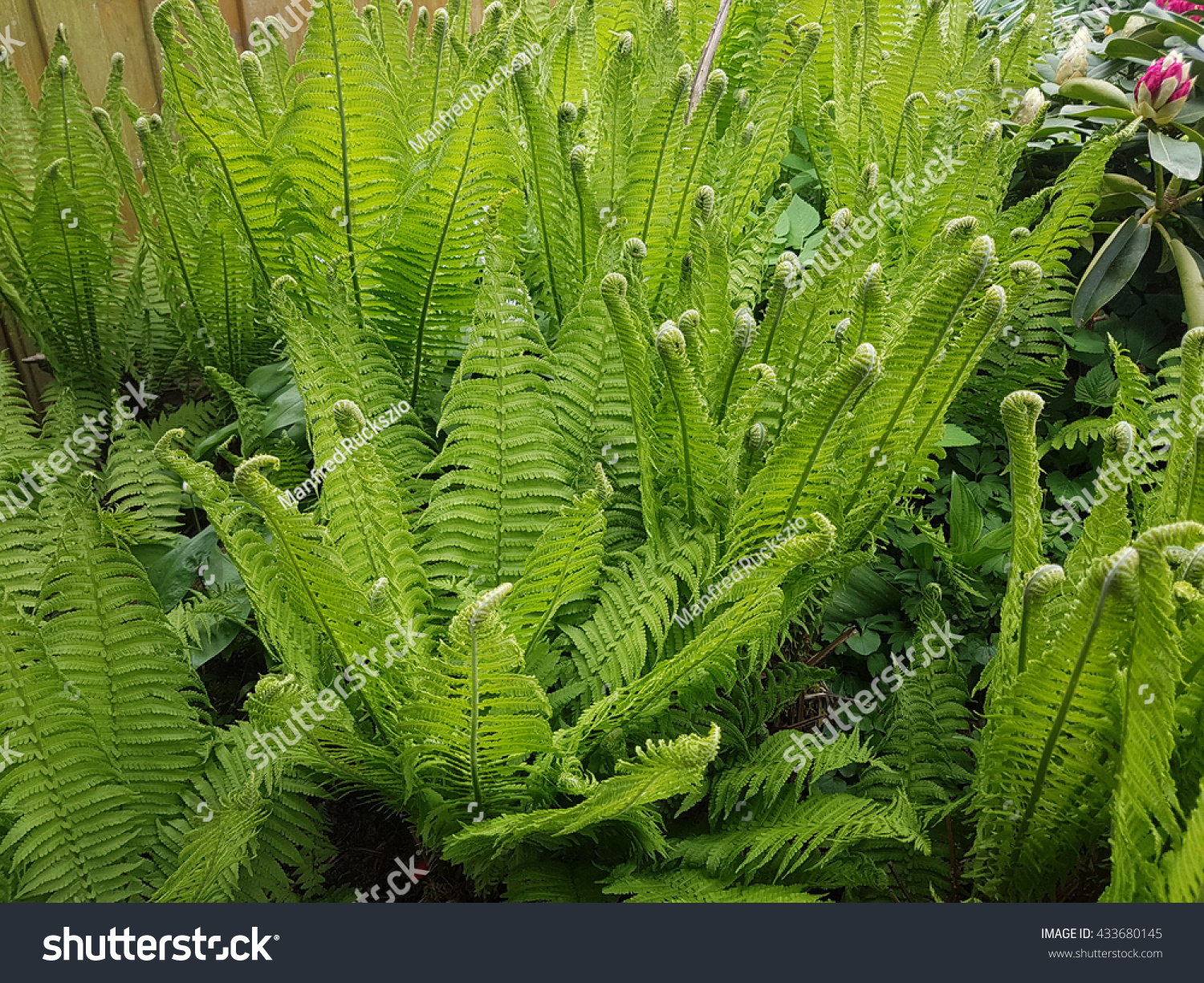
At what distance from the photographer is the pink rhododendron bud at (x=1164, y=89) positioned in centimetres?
205

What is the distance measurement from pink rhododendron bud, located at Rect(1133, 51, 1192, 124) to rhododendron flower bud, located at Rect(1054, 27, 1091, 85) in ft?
0.84

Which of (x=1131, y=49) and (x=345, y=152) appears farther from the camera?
(x=1131, y=49)

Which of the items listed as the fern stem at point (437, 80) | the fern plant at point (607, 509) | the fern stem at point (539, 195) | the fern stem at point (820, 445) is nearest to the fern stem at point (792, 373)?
the fern plant at point (607, 509)

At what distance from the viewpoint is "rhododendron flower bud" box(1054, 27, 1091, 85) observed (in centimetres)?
233

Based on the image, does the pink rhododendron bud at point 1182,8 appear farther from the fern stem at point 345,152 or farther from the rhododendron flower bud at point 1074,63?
the fern stem at point 345,152

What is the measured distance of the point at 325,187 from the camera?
1.70m

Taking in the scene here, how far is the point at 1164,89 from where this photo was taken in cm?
206

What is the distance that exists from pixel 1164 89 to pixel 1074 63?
0.34m

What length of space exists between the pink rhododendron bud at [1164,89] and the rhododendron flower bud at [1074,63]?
0.84 feet

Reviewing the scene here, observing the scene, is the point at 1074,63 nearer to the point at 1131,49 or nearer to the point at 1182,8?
the point at 1131,49

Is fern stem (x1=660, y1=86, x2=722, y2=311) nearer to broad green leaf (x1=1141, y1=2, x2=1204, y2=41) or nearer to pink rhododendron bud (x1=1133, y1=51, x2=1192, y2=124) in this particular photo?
pink rhododendron bud (x1=1133, y1=51, x2=1192, y2=124)

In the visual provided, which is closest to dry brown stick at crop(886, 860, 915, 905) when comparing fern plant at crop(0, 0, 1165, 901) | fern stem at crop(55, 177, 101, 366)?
fern plant at crop(0, 0, 1165, 901)

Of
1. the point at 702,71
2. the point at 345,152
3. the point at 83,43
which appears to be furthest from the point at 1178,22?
the point at 83,43

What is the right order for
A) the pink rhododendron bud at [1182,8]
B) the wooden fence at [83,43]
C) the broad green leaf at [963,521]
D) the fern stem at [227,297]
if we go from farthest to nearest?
the pink rhododendron bud at [1182,8] < the wooden fence at [83,43] < the fern stem at [227,297] < the broad green leaf at [963,521]
